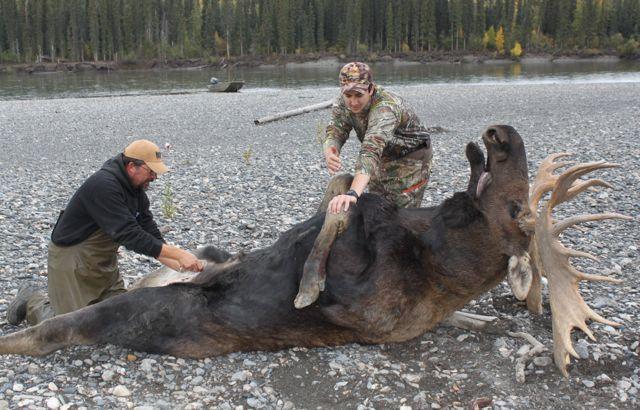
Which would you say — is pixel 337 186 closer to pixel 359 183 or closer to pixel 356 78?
pixel 359 183

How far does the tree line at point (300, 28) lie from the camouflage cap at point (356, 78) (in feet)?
357

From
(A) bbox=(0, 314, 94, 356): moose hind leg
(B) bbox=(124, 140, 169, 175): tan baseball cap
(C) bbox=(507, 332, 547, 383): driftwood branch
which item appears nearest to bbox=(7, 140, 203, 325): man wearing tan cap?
(B) bbox=(124, 140, 169, 175): tan baseball cap

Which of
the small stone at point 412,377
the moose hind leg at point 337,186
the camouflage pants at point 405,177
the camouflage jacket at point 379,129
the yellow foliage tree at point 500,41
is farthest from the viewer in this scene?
the yellow foliage tree at point 500,41

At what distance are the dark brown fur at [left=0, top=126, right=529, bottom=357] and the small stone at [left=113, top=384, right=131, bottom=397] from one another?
0.55 meters

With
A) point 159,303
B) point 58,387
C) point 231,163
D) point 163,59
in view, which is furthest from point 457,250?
point 163,59

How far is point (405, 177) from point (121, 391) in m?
3.37

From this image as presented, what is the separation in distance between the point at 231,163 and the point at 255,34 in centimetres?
11120

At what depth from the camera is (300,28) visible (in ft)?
399

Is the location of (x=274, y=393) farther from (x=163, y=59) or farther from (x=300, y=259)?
(x=163, y=59)

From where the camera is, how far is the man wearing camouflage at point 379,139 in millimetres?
5770

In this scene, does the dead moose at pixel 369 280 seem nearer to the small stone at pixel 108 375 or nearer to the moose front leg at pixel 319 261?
the moose front leg at pixel 319 261

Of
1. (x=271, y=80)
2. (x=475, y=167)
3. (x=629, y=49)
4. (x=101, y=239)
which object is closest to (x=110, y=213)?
(x=101, y=239)

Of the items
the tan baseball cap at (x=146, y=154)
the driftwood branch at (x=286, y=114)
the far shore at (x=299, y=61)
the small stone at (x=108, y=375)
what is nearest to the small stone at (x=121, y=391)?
the small stone at (x=108, y=375)

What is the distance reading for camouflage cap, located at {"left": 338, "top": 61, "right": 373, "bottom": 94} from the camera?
19.1 ft
